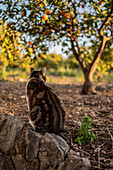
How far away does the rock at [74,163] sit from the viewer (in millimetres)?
2076

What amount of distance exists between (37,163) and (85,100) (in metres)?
2.94

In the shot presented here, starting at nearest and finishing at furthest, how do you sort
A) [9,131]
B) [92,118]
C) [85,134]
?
[85,134]
[9,131]
[92,118]

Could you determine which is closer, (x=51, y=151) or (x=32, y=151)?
(x=51, y=151)

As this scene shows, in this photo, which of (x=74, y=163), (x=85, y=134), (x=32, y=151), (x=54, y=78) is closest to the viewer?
(x=74, y=163)

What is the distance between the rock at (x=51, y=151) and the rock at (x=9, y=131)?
1.78ft

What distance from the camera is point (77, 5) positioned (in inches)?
162

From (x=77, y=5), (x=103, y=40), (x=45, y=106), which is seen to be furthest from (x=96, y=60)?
(x=45, y=106)

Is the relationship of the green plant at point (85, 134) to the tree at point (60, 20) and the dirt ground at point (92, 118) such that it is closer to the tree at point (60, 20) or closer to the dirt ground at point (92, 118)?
the dirt ground at point (92, 118)

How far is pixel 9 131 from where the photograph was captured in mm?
2746

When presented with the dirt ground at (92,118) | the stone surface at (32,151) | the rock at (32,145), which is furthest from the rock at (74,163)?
the rock at (32,145)

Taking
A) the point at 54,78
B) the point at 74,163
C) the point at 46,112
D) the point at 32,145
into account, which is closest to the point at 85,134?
the point at 74,163

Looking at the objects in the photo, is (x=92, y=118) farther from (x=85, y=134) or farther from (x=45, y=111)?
(x=45, y=111)

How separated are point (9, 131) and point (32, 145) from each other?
1.78 ft

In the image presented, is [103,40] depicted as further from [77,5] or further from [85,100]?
[85,100]
